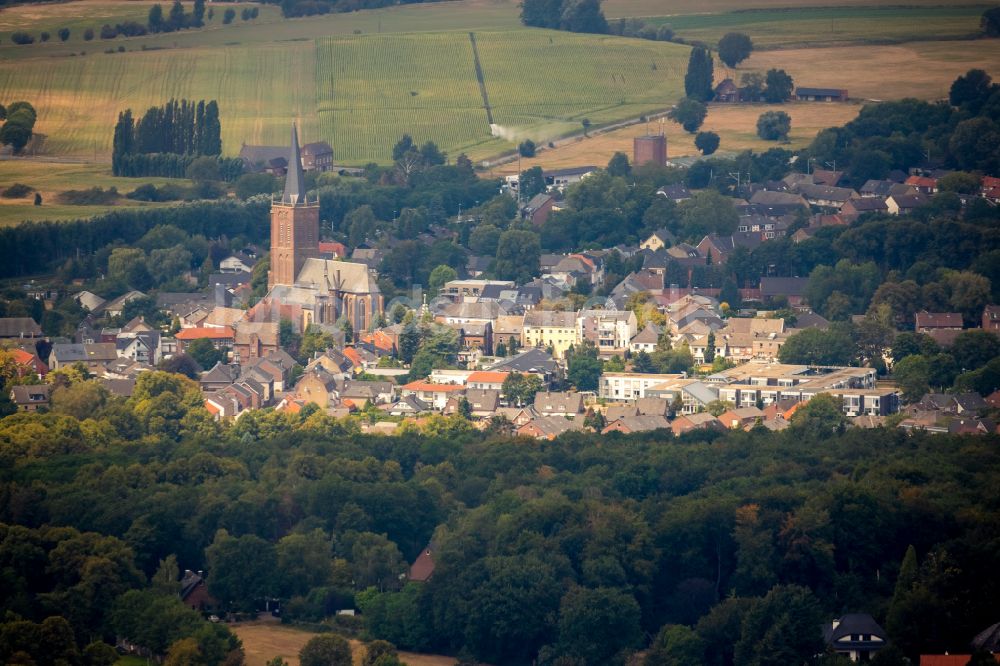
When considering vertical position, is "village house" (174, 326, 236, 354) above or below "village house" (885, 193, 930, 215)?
below

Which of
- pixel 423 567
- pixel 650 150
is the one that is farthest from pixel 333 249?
pixel 423 567

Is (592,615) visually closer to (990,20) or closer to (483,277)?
(483,277)

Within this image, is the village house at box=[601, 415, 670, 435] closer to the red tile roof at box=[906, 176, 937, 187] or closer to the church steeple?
the church steeple

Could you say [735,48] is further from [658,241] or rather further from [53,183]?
[53,183]

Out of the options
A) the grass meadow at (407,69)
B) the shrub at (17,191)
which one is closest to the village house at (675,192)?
the grass meadow at (407,69)

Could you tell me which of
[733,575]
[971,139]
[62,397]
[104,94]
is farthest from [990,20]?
[733,575]

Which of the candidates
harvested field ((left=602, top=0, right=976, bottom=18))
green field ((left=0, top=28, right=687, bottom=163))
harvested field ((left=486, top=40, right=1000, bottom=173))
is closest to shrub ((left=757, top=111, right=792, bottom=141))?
harvested field ((left=486, top=40, right=1000, bottom=173))

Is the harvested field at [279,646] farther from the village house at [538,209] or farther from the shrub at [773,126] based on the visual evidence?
the shrub at [773,126]
